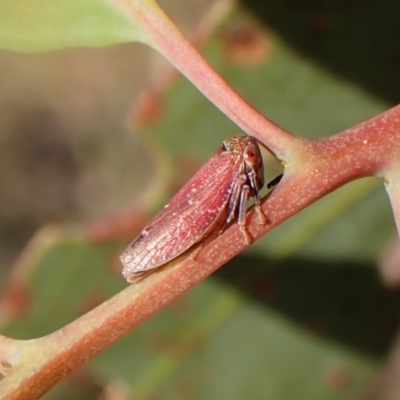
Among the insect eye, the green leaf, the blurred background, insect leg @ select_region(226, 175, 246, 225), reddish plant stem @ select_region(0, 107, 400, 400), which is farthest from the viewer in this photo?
the blurred background

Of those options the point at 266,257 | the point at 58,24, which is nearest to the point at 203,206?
the point at 58,24

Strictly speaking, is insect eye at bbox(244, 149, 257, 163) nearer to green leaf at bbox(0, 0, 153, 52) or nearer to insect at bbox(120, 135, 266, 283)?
insect at bbox(120, 135, 266, 283)

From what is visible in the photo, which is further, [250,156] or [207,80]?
[250,156]

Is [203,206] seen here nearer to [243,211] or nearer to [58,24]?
[243,211]

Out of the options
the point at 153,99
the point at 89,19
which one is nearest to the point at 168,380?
the point at 153,99

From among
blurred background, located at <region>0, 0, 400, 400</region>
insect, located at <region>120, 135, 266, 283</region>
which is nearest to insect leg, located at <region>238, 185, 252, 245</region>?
insect, located at <region>120, 135, 266, 283</region>

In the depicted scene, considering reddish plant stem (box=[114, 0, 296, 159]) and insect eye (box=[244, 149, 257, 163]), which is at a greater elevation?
insect eye (box=[244, 149, 257, 163])
